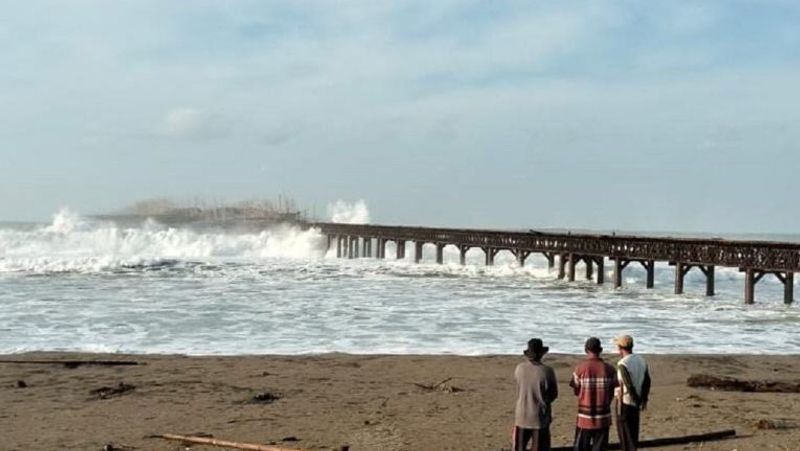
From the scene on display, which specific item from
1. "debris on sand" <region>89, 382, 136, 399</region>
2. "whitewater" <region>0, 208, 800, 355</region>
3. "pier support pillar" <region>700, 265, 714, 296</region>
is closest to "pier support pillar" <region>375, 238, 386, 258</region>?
"whitewater" <region>0, 208, 800, 355</region>

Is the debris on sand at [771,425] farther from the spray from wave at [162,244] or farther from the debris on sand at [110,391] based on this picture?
the spray from wave at [162,244]

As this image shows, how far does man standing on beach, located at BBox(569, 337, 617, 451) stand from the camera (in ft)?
25.1

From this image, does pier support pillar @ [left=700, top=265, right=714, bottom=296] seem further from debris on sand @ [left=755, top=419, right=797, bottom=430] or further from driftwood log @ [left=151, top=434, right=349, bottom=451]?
driftwood log @ [left=151, top=434, right=349, bottom=451]

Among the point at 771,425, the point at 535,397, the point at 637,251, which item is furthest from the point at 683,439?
the point at 637,251

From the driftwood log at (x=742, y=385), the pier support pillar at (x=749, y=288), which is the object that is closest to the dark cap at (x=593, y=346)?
the driftwood log at (x=742, y=385)

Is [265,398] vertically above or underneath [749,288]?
underneath

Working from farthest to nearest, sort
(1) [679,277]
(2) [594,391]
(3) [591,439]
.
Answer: (1) [679,277]
(3) [591,439]
(2) [594,391]

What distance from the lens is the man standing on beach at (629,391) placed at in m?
7.98

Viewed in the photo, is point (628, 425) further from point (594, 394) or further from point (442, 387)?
point (442, 387)

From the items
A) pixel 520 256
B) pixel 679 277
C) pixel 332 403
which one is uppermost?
pixel 520 256

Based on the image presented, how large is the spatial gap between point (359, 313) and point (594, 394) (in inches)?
708

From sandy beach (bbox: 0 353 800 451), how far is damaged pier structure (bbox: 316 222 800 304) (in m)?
16.1

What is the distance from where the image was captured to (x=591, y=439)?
7812 millimetres

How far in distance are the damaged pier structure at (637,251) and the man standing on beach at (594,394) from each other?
84.8 feet
